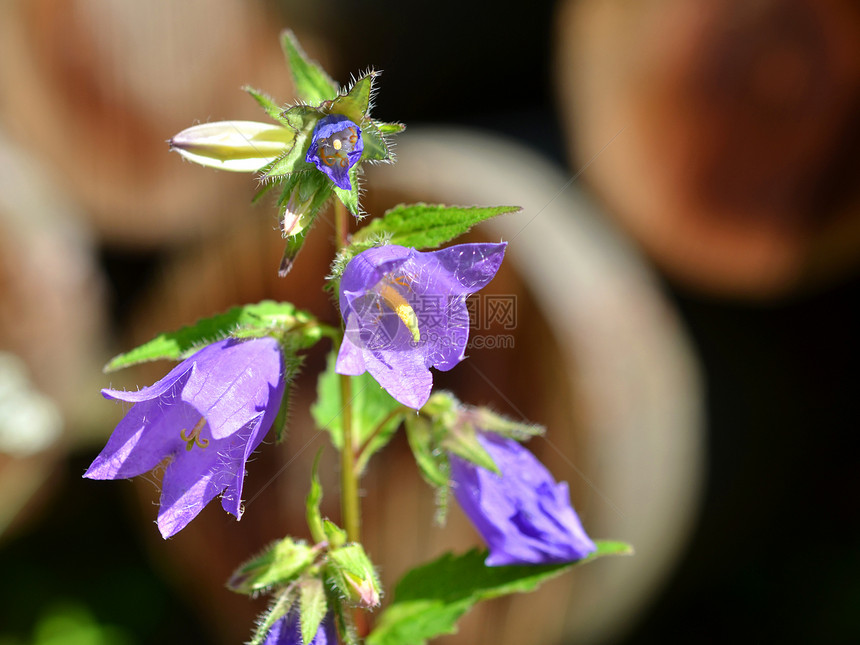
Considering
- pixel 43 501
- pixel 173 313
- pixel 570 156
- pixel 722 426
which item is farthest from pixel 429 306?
pixel 43 501

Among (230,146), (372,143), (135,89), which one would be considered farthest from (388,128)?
(135,89)

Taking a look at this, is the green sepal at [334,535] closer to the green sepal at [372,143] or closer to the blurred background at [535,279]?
the green sepal at [372,143]

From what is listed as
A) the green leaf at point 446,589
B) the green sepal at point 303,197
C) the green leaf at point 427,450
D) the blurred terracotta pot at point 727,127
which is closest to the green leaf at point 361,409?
the green leaf at point 427,450

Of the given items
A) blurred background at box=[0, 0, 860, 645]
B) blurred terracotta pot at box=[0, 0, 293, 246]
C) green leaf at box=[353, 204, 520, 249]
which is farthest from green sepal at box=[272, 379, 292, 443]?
blurred terracotta pot at box=[0, 0, 293, 246]

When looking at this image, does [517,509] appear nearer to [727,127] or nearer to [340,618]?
[340,618]

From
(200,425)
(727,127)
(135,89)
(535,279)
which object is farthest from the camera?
(135,89)

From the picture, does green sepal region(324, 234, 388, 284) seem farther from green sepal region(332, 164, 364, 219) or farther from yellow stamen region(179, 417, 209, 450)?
yellow stamen region(179, 417, 209, 450)

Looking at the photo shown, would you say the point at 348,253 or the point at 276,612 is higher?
the point at 348,253
